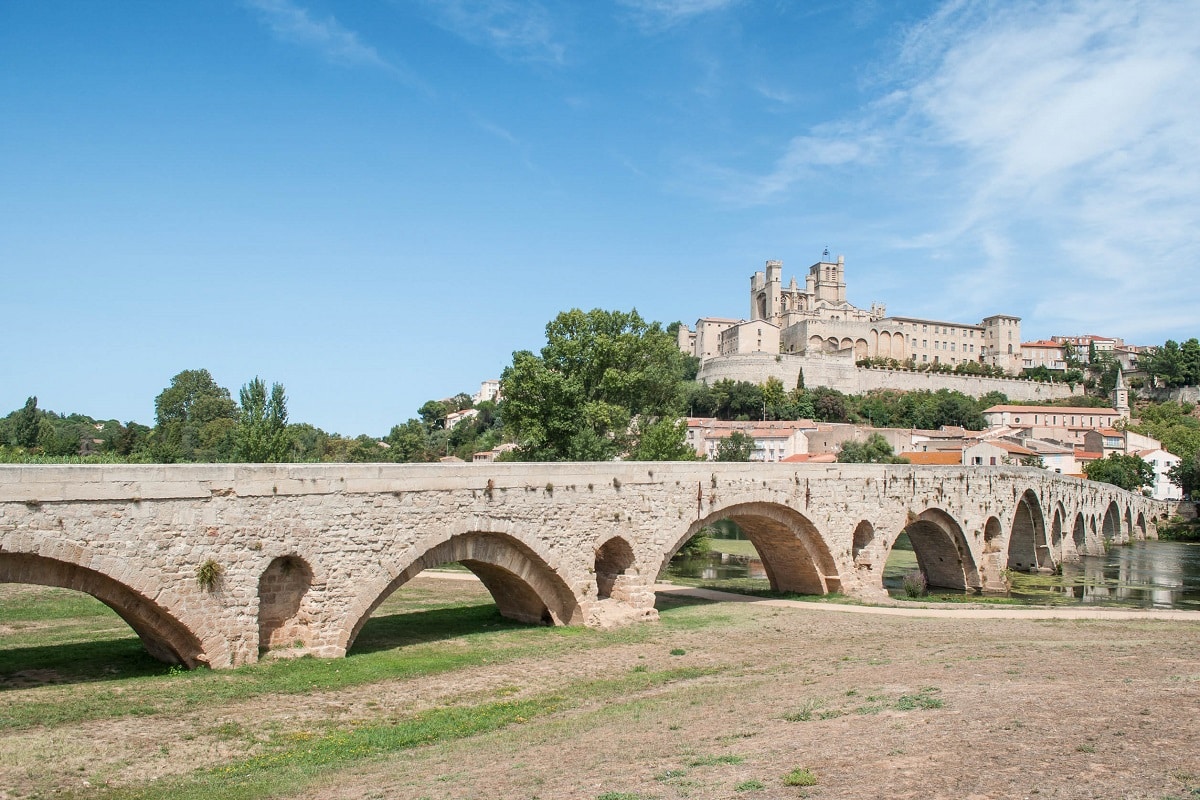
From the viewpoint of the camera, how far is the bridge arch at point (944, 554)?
105 ft

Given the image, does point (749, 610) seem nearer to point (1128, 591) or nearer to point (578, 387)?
point (578, 387)

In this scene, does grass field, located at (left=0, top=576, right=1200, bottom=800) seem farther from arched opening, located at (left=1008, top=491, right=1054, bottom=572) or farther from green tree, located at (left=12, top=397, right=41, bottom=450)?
green tree, located at (left=12, top=397, right=41, bottom=450)

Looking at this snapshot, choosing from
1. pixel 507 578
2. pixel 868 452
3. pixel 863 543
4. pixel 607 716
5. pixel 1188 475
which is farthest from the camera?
pixel 868 452

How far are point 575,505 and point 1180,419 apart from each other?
10638cm

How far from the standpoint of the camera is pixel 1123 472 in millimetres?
68312

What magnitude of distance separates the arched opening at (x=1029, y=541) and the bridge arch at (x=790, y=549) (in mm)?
20025

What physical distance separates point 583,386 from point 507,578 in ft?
66.0

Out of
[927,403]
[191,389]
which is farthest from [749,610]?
[191,389]

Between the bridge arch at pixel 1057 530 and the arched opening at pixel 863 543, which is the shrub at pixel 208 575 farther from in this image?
the bridge arch at pixel 1057 530

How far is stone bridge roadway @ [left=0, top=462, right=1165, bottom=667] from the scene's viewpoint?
39.9ft

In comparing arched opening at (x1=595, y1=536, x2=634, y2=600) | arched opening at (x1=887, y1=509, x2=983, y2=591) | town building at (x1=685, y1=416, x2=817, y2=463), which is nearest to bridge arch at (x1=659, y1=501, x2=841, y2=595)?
arched opening at (x1=595, y1=536, x2=634, y2=600)

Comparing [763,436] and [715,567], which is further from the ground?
[763,436]

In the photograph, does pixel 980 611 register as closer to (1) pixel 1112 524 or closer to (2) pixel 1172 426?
(1) pixel 1112 524

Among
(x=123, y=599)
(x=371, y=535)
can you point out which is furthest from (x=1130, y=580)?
(x=123, y=599)
